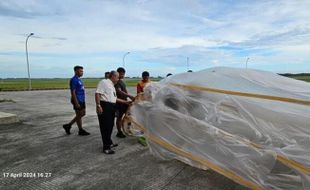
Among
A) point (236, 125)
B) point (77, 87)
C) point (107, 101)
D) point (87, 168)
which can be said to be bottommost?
point (87, 168)

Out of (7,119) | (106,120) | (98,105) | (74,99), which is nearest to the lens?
(98,105)

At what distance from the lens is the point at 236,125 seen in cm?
374

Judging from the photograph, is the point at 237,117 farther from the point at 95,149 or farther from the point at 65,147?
the point at 65,147

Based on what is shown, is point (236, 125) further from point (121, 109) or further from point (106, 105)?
point (121, 109)

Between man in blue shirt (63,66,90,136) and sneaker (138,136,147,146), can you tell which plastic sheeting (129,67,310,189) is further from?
man in blue shirt (63,66,90,136)

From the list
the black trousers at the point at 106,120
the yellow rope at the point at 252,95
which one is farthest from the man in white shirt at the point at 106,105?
the yellow rope at the point at 252,95

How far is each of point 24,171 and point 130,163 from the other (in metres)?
1.54

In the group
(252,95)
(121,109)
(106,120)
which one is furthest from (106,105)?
(252,95)

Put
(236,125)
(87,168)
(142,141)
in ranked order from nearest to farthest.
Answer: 1. (236,125)
2. (87,168)
3. (142,141)

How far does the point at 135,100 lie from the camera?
18.4 feet

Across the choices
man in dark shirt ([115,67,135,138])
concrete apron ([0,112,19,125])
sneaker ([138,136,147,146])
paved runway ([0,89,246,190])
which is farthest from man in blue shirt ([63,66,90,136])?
concrete apron ([0,112,19,125])

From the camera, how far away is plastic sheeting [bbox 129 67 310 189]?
322cm

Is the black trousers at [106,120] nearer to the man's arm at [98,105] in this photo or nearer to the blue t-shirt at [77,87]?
the man's arm at [98,105]

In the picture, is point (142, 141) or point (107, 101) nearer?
point (107, 101)
